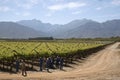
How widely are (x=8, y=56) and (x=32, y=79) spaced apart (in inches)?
456

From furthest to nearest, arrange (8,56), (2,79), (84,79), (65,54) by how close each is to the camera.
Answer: (65,54)
(8,56)
(84,79)
(2,79)

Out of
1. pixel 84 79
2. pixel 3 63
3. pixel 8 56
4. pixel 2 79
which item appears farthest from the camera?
pixel 8 56

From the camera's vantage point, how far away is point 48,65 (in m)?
38.1

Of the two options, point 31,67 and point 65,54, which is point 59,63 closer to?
point 31,67

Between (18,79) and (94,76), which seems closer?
(18,79)

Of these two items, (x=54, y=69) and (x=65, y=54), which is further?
(x=65, y=54)

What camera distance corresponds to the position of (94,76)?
32.8 meters

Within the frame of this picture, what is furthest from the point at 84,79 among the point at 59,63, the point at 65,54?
the point at 65,54

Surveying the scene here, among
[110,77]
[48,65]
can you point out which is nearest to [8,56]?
[48,65]

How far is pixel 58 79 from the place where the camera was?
29766 mm

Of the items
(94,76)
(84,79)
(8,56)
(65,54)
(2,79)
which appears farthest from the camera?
(65,54)

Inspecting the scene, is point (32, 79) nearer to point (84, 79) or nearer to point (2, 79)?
point (2, 79)

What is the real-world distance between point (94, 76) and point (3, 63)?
11.8 m

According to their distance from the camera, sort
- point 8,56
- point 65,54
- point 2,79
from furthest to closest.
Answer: point 65,54 < point 8,56 < point 2,79
